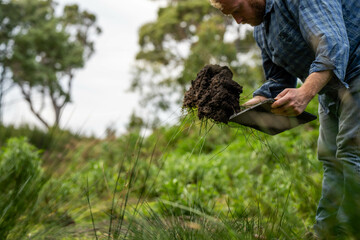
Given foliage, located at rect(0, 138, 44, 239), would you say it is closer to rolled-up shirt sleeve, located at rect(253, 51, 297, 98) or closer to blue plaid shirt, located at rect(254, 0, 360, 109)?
rolled-up shirt sleeve, located at rect(253, 51, 297, 98)

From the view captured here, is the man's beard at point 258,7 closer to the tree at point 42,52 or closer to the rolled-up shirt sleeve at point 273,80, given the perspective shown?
the rolled-up shirt sleeve at point 273,80

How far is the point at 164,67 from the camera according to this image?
24625 mm

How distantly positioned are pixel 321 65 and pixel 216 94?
0.51 meters

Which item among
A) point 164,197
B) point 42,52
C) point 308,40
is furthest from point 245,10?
point 42,52

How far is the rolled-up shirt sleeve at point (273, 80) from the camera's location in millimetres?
2139

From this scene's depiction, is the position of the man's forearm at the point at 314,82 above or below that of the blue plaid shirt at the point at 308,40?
below

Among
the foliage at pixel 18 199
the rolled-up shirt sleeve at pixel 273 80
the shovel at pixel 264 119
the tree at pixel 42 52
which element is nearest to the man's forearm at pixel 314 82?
the shovel at pixel 264 119

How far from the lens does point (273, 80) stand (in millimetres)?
2162

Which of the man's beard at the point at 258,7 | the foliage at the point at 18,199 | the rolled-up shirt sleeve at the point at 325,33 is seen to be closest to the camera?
the rolled-up shirt sleeve at the point at 325,33

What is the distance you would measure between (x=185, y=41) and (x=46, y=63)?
958cm

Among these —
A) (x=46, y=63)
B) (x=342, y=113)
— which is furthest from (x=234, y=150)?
(x=46, y=63)

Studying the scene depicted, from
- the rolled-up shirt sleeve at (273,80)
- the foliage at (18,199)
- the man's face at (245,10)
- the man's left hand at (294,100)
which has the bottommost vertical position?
the foliage at (18,199)

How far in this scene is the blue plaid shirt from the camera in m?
1.57

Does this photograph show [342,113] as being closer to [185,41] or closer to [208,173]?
[208,173]
